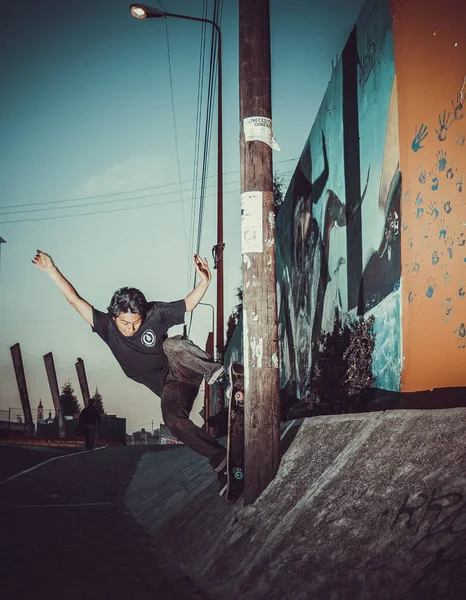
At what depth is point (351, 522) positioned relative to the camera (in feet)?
8.02

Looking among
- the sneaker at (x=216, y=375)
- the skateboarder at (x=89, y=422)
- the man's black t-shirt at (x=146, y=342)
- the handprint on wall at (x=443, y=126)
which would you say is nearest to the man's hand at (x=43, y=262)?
the man's black t-shirt at (x=146, y=342)

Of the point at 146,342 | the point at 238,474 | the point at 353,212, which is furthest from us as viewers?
the point at 353,212

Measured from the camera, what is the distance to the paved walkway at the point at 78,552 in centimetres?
308

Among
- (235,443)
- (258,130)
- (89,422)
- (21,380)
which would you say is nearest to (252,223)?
(258,130)

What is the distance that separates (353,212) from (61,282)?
3.45m

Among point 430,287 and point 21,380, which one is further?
point 21,380

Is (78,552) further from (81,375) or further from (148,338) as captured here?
(81,375)

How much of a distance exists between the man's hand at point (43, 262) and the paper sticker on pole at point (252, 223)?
59.4 inches

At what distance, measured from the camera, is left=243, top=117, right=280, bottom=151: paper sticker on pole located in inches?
155

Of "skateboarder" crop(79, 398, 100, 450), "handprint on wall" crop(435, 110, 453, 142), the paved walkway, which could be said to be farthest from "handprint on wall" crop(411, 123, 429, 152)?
"skateboarder" crop(79, 398, 100, 450)

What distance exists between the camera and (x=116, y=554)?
157 inches

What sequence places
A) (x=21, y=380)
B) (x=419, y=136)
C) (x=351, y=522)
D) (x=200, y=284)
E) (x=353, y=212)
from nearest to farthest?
(x=351, y=522) → (x=200, y=284) → (x=419, y=136) → (x=353, y=212) → (x=21, y=380)

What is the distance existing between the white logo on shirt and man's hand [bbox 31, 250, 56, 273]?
836 millimetres

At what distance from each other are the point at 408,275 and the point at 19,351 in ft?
128
